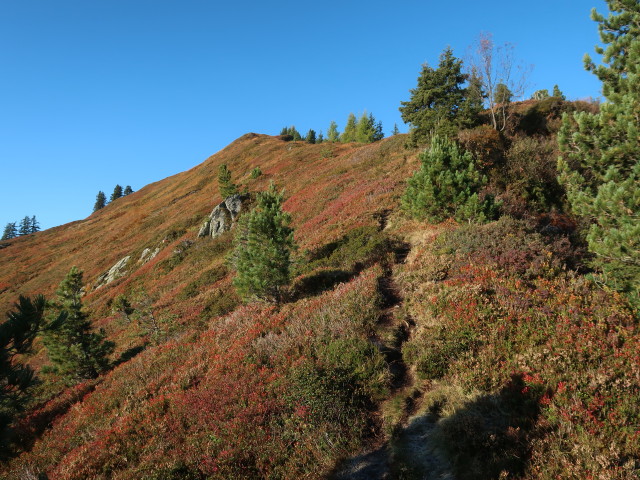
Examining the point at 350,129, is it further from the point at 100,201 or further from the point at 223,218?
the point at 100,201

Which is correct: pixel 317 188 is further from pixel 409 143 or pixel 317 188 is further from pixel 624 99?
pixel 624 99

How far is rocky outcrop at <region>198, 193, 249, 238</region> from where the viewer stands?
125 ft

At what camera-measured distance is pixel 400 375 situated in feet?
26.8

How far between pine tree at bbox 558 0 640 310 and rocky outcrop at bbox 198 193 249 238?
34.0 m

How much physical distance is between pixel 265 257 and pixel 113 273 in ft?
122

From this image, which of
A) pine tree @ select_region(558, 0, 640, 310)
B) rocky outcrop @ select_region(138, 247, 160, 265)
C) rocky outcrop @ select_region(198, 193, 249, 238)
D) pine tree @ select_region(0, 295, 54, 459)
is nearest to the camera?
pine tree @ select_region(0, 295, 54, 459)

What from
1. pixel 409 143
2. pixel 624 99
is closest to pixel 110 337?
pixel 624 99

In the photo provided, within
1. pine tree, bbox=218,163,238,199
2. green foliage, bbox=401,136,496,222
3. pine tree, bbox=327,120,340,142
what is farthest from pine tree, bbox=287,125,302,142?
green foliage, bbox=401,136,496,222

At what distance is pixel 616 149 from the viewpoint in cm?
690

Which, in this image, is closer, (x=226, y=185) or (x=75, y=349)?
(x=75, y=349)

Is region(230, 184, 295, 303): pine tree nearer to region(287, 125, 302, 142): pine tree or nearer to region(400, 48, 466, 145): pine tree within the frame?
region(400, 48, 466, 145): pine tree

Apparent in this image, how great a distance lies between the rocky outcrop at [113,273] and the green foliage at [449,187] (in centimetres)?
3931

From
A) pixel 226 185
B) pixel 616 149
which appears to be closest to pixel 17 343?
pixel 616 149

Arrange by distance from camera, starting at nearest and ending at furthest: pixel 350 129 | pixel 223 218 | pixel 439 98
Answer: pixel 439 98 < pixel 223 218 < pixel 350 129
